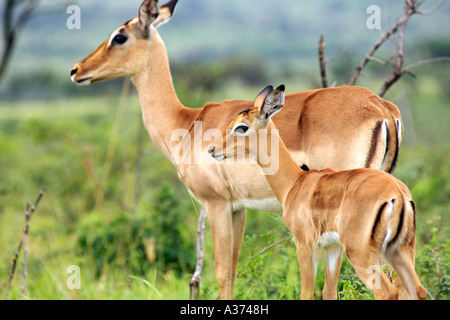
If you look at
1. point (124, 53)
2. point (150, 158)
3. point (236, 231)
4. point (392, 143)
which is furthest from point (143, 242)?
point (150, 158)

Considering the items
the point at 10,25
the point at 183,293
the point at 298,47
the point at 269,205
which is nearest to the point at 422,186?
the point at 183,293

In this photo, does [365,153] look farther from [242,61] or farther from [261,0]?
[261,0]

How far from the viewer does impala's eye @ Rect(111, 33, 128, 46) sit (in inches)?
196

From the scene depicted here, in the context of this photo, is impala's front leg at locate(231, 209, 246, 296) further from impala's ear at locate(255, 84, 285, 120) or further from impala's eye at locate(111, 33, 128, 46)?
impala's eye at locate(111, 33, 128, 46)

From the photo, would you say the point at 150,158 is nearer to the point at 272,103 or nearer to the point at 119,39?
the point at 119,39

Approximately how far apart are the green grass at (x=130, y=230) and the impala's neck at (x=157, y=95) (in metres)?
1.19

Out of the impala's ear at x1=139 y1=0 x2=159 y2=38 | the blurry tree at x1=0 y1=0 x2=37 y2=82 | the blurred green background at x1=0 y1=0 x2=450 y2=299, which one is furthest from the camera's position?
the blurry tree at x1=0 y1=0 x2=37 y2=82

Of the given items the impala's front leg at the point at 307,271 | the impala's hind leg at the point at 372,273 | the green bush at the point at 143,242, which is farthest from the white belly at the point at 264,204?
the green bush at the point at 143,242

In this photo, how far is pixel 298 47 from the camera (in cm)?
2980

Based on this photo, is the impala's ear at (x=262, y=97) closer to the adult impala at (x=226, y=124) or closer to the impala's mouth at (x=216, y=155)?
the impala's mouth at (x=216, y=155)

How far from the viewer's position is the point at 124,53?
16.4 feet

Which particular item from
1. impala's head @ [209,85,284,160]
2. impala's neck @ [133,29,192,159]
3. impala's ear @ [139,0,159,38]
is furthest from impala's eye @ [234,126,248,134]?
impala's ear @ [139,0,159,38]

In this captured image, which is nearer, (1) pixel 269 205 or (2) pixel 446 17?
(1) pixel 269 205
